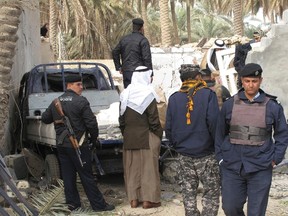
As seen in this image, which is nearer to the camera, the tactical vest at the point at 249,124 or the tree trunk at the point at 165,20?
the tactical vest at the point at 249,124

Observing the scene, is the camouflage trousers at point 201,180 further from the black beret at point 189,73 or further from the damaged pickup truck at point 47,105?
the damaged pickup truck at point 47,105

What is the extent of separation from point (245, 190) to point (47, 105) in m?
4.92

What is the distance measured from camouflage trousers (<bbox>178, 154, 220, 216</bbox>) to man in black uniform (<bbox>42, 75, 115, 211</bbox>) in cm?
141

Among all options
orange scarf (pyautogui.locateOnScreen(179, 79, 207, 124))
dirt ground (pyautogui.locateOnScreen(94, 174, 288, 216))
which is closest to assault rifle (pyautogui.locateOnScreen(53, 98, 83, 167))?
dirt ground (pyautogui.locateOnScreen(94, 174, 288, 216))

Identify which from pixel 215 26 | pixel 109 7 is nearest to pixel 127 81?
pixel 109 7

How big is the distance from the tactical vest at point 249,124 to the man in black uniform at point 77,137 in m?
2.29

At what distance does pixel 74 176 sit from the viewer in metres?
7.05

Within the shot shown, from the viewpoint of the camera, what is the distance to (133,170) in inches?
287

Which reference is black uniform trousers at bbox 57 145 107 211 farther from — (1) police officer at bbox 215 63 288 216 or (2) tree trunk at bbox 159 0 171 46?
(2) tree trunk at bbox 159 0 171 46

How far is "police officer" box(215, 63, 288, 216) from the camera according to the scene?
4.94 metres

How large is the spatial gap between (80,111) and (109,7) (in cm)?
2723

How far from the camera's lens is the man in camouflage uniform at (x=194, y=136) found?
5820 millimetres

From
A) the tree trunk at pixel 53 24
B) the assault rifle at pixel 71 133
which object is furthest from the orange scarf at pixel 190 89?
the tree trunk at pixel 53 24

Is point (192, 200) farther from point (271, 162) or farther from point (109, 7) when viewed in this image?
point (109, 7)
